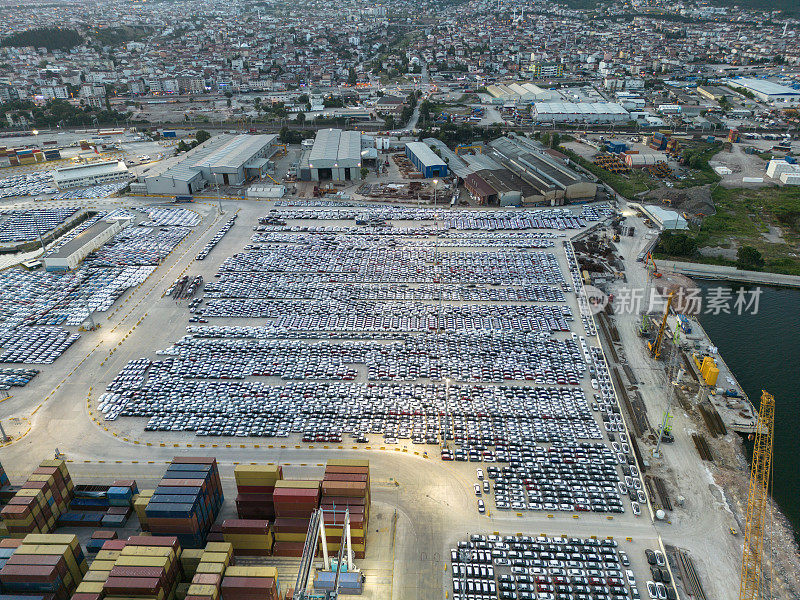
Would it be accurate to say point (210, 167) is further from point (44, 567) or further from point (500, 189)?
point (44, 567)

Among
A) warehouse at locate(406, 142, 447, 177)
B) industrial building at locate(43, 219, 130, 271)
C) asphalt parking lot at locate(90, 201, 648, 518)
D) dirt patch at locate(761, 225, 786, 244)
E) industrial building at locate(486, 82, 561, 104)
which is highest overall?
industrial building at locate(486, 82, 561, 104)

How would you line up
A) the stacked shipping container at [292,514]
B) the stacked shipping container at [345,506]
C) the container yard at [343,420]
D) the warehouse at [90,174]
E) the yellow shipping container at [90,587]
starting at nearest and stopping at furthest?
1. the yellow shipping container at [90,587]
2. the container yard at [343,420]
3. the stacked shipping container at [345,506]
4. the stacked shipping container at [292,514]
5. the warehouse at [90,174]

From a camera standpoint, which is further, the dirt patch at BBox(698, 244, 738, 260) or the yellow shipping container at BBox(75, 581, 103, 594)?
the dirt patch at BBox(698, 244, 738, 260)

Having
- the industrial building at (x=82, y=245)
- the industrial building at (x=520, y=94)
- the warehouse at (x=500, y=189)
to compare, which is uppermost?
the industrial building at (x=520, y=94)

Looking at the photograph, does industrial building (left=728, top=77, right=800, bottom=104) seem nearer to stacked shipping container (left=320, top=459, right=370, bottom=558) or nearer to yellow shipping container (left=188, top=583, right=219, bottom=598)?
stacked shipping container (left=320, top=459, right=370, bottom=558)

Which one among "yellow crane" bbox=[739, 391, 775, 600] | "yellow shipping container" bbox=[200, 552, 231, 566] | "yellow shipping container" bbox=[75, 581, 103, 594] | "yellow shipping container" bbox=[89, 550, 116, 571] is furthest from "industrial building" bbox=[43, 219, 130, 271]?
"yellow crane" bbox=[739, 391, 775, 600]

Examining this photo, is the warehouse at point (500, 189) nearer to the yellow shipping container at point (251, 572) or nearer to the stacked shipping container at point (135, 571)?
the yellow shipping container at point (251, 572)

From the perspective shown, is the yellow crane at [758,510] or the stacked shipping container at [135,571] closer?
the stacked shipping container at [135,571]

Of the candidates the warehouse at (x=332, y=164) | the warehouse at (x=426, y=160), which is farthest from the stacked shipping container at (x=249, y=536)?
the warehouse at (x=426, y=160)
